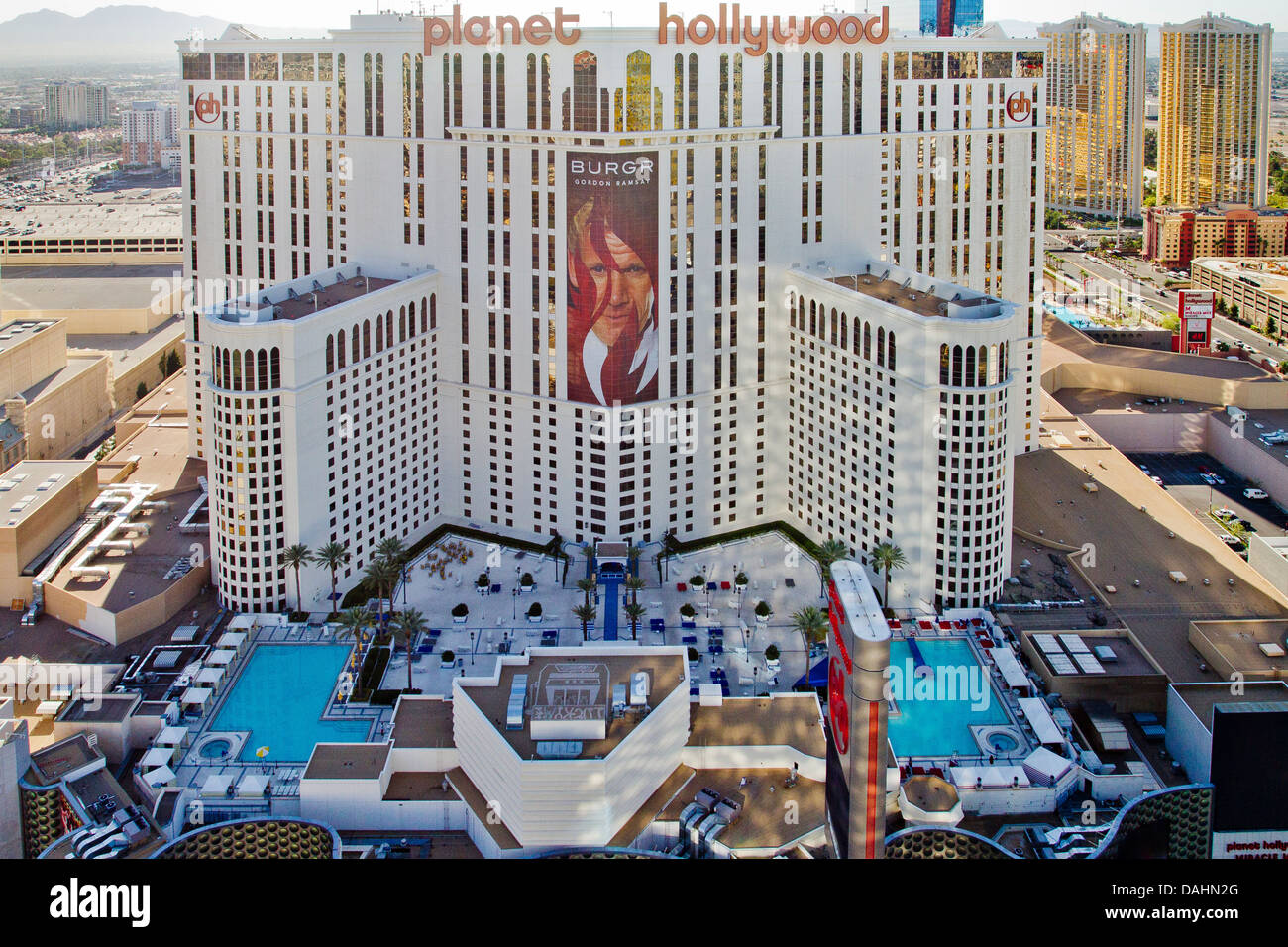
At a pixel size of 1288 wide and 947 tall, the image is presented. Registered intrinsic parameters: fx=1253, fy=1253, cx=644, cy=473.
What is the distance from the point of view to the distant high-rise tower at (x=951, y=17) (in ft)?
386

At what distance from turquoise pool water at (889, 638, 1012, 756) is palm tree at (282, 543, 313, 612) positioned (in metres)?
42.0

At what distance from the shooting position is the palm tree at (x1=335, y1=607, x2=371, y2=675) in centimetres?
8412

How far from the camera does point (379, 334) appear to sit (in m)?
95.8

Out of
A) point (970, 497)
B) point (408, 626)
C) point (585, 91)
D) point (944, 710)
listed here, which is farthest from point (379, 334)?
point (944, 710)

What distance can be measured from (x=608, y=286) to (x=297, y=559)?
3080cm

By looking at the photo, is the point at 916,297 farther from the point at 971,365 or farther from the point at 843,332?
the point at 971,365

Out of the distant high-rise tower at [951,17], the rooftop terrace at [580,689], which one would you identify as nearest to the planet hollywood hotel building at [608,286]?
the distant high-rise tower at [951,17]

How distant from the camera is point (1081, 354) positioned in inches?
6014

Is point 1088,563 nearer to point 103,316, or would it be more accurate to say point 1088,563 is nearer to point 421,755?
point 421,755

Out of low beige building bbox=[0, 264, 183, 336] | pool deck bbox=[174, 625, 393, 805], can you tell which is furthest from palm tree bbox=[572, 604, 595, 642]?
low beige building bbox=[0, 264, 183, 336]

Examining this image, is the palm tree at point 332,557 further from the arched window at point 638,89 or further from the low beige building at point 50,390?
the low beige building at point 50,390

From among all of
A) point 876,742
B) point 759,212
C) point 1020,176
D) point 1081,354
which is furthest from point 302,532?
point 1081,354

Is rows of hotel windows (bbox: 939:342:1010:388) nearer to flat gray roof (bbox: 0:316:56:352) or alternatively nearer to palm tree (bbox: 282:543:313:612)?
palm tree (bbox: 282:543:313:612)

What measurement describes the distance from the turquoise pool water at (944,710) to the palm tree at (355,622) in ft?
115
